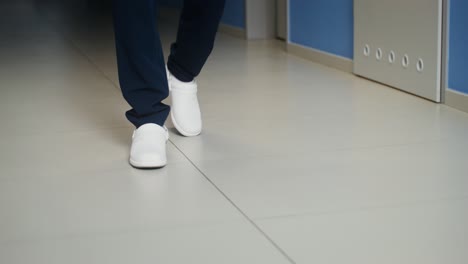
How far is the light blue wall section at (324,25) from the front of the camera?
3125 mm

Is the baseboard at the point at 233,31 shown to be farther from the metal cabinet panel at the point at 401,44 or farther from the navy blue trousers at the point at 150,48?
the navy blue trousers at the point at 150,48

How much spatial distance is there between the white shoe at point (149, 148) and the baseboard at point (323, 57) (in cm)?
141

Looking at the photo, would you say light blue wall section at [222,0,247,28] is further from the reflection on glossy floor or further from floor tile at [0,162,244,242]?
floor tile at [0,162,244,242]

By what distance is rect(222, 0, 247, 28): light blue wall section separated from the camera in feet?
14.8

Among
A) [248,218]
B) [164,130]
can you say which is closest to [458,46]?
[164,130]

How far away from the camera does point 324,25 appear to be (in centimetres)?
335

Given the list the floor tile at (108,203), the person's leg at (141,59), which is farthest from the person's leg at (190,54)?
the floor tile at (108,203)

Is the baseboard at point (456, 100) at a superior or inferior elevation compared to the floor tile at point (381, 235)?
inferior

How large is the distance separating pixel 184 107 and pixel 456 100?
802 mm

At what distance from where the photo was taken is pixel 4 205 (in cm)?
151

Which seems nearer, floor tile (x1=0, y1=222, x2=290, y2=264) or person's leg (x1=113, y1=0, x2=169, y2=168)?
floor tile (x1=0, y1=222, x2=290, y2=264)

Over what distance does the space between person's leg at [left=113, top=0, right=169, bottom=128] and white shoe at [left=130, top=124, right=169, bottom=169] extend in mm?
26

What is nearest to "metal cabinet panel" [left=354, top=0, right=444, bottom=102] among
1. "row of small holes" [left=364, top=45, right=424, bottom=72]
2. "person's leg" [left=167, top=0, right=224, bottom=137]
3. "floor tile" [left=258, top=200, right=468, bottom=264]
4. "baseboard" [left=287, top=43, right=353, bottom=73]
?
"row of small holes" [left=364, top=45, right=424, bottom=72]

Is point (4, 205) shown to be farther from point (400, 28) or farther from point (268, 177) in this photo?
point (400, 28)
